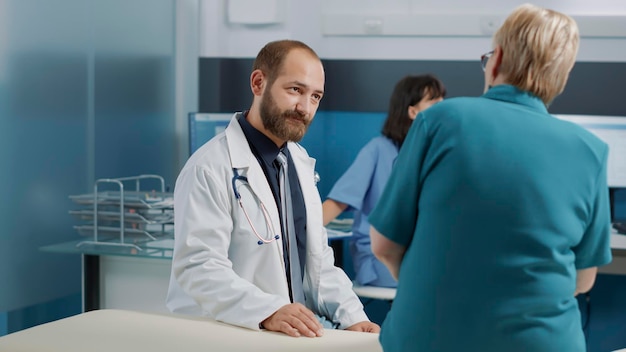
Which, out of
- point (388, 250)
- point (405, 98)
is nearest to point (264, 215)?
point (388, 250)

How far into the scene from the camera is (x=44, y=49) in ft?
11.3

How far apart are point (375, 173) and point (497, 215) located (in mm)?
2292

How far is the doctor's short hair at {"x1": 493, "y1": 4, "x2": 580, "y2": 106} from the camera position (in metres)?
1.28

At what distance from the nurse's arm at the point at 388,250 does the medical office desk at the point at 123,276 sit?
1.88 meters

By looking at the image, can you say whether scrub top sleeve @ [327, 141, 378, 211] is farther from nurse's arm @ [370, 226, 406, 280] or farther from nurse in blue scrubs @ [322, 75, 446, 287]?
nurse's arm @ [370, 226, 406, 280]

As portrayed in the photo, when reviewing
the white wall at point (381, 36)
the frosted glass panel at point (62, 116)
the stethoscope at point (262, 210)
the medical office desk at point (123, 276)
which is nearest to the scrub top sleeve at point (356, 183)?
the medical office desk at point (123, 276)

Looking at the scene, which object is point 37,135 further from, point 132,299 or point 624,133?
point 624,133

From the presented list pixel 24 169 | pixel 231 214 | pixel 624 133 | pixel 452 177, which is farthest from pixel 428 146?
pixel 624 133

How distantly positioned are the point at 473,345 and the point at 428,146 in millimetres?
295

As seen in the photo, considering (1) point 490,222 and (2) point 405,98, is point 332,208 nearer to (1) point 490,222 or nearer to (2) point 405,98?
(2) point 405,98

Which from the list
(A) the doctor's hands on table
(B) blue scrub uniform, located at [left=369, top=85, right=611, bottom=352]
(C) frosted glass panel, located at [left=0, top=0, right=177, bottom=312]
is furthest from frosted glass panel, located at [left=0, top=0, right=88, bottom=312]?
(B) blue scrub uniform, located at [left=369, top=85, right=611, bottom=352]

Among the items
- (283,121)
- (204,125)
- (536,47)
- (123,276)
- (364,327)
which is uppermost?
(536,47)

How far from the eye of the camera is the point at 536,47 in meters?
1.28

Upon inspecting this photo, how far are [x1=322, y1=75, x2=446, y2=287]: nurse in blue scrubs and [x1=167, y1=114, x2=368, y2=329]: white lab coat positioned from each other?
1395 mm
